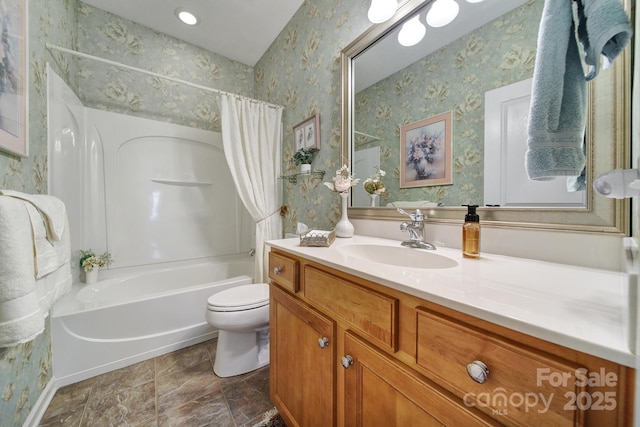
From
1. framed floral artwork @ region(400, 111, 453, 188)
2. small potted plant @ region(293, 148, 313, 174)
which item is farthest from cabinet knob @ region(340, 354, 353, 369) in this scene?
Result: small potted plant @ region(293, 148, 313, 174)

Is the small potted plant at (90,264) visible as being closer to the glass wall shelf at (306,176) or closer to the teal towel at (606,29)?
the glass wall shelf at (306,176)

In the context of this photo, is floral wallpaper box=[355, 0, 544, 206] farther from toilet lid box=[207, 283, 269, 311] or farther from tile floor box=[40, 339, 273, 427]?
tile floor box=[40, 339, 273, 427]

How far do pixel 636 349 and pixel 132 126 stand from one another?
2.81m

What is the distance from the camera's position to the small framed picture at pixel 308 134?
1.64m

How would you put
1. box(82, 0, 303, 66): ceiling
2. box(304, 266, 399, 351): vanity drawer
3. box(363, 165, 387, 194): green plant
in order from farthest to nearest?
box(82, 0, 303, 66): ceiling
box(363, 165, 387, 194): green plant
box(304, 266, 399, 351): vanity drawer

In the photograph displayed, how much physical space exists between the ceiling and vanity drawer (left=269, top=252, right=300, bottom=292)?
1.97 meters

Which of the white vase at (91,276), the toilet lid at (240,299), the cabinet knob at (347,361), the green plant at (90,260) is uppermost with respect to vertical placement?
the green plant at (90,260)

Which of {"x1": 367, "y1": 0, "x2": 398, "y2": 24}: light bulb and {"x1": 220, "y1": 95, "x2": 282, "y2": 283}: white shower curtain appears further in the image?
{"x1": 220, "y1": 95, "x2": 282, "y2": 283}: white shower curtain

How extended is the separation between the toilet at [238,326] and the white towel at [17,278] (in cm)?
71

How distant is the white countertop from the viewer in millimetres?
302

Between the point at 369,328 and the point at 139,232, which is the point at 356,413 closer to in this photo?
the point at 369,328

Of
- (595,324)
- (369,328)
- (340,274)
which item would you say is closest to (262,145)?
(340,274)

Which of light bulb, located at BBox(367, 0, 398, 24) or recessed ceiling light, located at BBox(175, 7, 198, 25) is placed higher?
recessed ceiling light, located at BBox(175, 7, 198, 25)

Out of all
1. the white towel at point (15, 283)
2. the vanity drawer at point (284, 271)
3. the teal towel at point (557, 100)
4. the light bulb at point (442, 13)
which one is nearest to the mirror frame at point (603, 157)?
the teal towel at point (557, 100)
